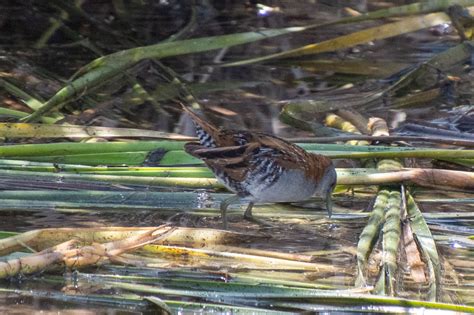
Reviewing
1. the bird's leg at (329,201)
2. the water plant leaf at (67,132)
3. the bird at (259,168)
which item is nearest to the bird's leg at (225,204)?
the bird at (259,168)

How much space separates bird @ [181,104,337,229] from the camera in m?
4.72

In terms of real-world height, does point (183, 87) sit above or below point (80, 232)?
above

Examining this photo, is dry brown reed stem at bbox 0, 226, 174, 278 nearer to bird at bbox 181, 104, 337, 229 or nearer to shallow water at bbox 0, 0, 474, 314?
shallow water at bbox 0, 0, 474, 314

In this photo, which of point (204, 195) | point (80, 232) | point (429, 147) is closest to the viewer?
point (80, 232)

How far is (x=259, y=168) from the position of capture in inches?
189

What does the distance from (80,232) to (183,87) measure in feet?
8.74

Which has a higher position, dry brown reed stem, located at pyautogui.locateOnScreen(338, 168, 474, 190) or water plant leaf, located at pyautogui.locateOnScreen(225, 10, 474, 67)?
water plant leaf, located at pyautogui.locateOnScreen(225, 10, 474, 67)

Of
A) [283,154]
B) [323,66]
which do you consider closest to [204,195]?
[283,154]

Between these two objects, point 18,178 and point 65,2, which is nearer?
point 18,178

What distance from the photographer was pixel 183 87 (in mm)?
6719

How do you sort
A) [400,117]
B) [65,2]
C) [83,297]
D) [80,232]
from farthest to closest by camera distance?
[65,2], [400,117], [80,232], [83,297]

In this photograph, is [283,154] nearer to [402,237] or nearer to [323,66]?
[402,237]

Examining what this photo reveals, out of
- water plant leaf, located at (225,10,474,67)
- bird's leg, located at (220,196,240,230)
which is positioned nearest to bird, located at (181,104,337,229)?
bird's leg, located at (220,196,240,230)

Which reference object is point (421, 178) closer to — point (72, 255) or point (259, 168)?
point (259, 168)
